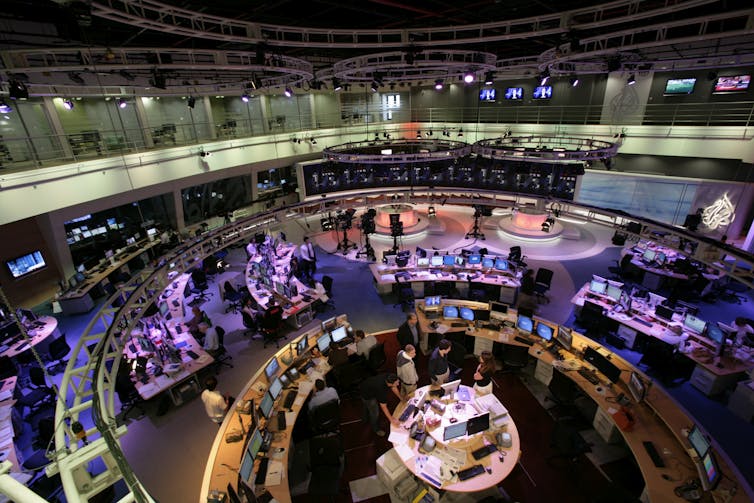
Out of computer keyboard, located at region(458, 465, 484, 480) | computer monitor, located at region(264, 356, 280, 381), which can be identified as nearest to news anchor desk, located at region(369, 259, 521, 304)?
computer monitor, located at region(264, 356, 280, 381)

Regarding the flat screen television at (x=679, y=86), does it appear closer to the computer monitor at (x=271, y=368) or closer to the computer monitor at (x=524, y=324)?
the computer monitor at (x=524, y=324)

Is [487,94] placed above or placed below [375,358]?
above

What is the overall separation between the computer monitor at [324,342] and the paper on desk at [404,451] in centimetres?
261

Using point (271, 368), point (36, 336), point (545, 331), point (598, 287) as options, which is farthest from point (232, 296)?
point (598, 287)

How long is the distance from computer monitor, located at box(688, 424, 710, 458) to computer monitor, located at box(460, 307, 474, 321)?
427cm

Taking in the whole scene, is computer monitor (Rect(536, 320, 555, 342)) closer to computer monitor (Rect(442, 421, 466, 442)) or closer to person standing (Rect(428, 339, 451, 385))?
person standing (Rect(428, 339, 451, 385))

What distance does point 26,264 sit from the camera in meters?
11.4

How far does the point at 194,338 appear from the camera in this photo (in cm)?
898

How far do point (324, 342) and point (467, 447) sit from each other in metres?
3.36

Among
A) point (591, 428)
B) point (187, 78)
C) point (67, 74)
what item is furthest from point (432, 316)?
point (67, 74)

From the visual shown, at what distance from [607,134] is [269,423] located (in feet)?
56.6

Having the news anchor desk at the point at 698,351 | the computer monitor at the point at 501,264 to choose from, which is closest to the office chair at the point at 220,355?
the computer monitor at the point at 501,264

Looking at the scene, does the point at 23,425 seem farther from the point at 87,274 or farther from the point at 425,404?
the point at 425,404

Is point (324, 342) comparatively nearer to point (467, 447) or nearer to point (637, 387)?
point (467, 447)
